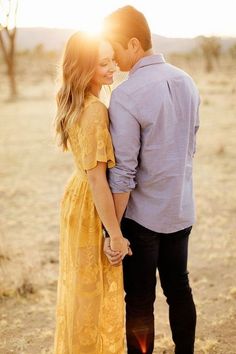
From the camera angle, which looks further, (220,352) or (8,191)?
(8,191)

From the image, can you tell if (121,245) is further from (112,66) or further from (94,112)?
(112,66)

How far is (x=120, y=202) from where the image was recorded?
1984 millimetres

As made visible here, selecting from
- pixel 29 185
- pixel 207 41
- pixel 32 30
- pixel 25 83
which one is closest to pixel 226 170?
pixel 29 185

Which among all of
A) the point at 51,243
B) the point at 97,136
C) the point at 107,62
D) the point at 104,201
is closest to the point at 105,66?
the point at 107,62

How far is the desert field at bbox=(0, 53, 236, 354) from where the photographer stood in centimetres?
308

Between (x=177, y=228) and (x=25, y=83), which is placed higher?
(x=177, y=228)

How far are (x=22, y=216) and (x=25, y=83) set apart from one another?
20355 mm

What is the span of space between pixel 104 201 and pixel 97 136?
0.83ft

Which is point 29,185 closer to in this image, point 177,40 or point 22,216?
point 22,216

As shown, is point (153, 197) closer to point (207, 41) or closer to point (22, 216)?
point (22, 216)

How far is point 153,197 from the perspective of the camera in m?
2.01

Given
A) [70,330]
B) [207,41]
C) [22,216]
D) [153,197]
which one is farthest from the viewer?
[207,41]

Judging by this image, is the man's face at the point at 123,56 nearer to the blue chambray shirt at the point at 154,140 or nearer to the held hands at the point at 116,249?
the blue chambray shirt at the point at 154,140

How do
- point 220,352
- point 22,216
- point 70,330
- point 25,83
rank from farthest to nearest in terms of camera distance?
point 25,83, point 22,216, point 220,352, point 70,330
